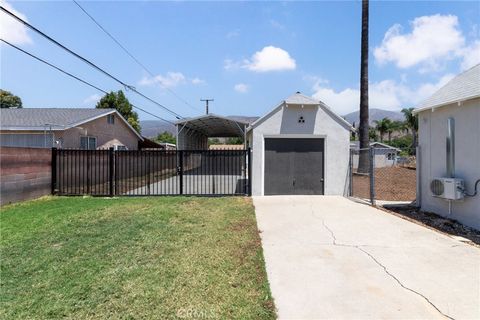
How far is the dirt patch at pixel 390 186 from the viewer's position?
12.4 metres

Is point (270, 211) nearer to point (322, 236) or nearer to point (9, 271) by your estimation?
point (322, 236)

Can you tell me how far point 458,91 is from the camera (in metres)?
8.06

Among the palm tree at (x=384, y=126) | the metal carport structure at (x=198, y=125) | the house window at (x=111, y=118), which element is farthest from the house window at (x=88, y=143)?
the palm tree at (x=384, y=126)

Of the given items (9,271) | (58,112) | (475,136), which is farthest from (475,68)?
(58,112)

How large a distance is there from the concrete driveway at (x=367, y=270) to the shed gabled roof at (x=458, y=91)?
122 inches

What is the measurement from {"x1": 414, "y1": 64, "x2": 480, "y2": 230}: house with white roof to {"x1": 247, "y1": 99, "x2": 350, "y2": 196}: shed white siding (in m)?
2.92

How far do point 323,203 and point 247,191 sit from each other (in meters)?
2.92

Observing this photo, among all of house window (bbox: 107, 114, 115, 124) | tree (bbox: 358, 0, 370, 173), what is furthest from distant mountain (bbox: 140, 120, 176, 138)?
tree (bbox: 358, 0, 370, 173)

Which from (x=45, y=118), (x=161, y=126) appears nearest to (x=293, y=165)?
(x=45, y=118)

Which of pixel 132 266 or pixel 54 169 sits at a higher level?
pixel 54 169

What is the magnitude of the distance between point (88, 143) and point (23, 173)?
758 centimetres

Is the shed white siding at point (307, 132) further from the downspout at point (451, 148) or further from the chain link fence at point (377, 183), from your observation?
the downspout at point (451, 148)

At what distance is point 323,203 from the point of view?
10.5 metres

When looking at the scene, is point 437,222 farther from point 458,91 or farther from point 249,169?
point 249,169
